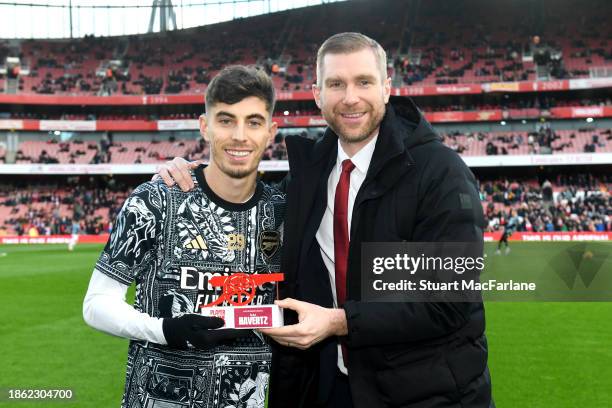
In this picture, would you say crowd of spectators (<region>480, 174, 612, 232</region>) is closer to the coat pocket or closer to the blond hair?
the blond hair

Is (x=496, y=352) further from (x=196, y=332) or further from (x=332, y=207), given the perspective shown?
(x=196, y=332)

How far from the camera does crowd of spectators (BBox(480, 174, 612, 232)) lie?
3431cm

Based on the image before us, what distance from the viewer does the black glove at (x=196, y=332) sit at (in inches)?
100

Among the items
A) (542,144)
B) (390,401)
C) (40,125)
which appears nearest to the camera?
(390,401)

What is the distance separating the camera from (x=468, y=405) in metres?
2.58

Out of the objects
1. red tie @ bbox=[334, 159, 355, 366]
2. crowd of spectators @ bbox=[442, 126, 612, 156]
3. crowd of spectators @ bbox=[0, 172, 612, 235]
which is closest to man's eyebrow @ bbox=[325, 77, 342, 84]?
red tie @ bbox=[334, 159, 355, 366]

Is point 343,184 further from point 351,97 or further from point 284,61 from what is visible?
point 284,61

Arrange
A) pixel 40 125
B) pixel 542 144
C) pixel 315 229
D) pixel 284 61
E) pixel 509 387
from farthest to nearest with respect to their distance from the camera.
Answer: pixel 284 61
pixel 40 125
pixel 542 144
pixel 509 387
pixel 315 229

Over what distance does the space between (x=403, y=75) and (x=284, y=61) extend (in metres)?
12.0

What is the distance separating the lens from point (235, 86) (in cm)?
288

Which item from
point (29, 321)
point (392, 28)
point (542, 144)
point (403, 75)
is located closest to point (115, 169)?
point (403, 75)

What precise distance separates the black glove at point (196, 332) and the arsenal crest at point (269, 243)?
21.7 inches

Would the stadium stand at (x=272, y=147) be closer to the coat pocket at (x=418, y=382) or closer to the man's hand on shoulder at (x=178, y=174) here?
the man's hand on shoulder at (x=178, y=174)

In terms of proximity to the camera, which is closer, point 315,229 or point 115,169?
point 315,229
